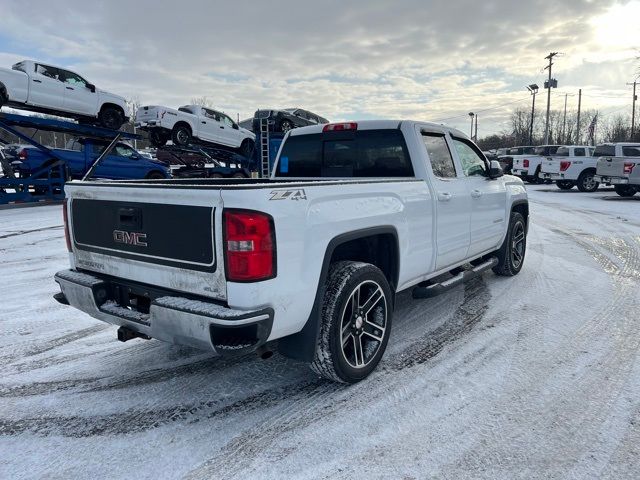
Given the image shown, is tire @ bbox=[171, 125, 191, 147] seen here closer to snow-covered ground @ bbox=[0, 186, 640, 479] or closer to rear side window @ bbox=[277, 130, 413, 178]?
snow-covered ground @ bbox=[0, 186, 640, 479]

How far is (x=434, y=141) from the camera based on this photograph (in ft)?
14.6

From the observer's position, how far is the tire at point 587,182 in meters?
20.0

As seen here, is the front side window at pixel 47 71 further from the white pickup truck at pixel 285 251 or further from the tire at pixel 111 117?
the white pickup truck at pixel 285 251

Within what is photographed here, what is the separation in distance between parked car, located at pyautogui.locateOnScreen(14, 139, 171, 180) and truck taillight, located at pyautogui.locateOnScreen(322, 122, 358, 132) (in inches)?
447

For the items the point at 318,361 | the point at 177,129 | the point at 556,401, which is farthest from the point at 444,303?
the point at 177,129

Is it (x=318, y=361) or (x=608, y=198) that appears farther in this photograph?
(x=608, y=198)

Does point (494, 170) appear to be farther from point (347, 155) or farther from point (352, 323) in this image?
point (352, 323)

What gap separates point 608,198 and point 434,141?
16.2m

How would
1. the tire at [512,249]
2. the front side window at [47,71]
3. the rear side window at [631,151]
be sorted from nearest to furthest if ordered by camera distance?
1. the tire at [512,249]
2. the front side window at [47,71]
3. the rear side window at [631,151]

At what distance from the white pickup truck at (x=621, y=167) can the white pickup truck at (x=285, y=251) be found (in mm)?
14980

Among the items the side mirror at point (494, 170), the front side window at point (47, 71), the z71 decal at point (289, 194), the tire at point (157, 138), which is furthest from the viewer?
the tire at point (157, 138)

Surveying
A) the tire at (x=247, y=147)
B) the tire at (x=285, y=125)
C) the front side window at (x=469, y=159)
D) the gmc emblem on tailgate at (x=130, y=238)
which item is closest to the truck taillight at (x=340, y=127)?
the front side window at (x=469, y=159)

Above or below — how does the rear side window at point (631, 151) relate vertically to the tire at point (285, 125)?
below

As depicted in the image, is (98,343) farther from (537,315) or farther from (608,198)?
(608,198)
